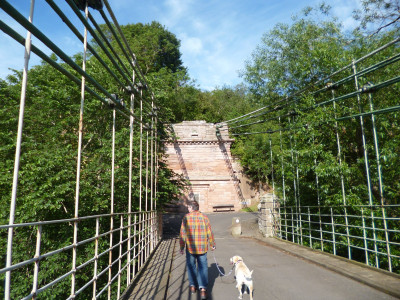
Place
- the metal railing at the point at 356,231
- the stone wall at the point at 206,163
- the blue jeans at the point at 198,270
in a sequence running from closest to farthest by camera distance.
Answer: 1. the blue jeans at the point at 198,270
2. the metal railing at the point at 356,231
3. the stone wall at the point at 206,163

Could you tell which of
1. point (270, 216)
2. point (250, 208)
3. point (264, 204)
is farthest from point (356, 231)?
point (250, 208)

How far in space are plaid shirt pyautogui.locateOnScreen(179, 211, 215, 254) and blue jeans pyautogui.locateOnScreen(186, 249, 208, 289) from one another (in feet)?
0.35

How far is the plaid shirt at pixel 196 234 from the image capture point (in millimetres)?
4602

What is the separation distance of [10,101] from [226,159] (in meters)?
19.3

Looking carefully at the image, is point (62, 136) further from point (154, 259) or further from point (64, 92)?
point (154, 259)

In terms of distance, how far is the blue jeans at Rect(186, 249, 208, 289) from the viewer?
14.9 feet

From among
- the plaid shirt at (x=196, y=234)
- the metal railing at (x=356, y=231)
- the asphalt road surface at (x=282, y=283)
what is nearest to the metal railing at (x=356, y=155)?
the metal railing at (x=356, y=231)

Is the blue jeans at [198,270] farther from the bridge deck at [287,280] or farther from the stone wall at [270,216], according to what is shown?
the stone wall at [270,216]

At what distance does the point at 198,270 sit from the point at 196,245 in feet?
1.33

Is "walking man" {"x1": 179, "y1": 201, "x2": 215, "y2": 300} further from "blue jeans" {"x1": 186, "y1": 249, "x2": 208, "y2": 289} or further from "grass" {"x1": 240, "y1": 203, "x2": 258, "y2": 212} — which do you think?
"grass" {"x1": 240, "y1": 203, "x2": 258, "y2": 212}

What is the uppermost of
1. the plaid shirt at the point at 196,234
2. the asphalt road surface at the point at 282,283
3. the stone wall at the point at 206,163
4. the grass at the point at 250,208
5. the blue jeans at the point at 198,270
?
the stone wall at the point at 206,163

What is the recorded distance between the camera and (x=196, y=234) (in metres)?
4.67

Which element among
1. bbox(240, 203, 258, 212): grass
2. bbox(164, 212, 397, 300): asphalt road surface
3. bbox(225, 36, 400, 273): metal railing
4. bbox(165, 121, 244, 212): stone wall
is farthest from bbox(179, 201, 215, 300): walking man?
bbox(240, 203, 258, 212): grass

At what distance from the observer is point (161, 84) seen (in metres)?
16.0
